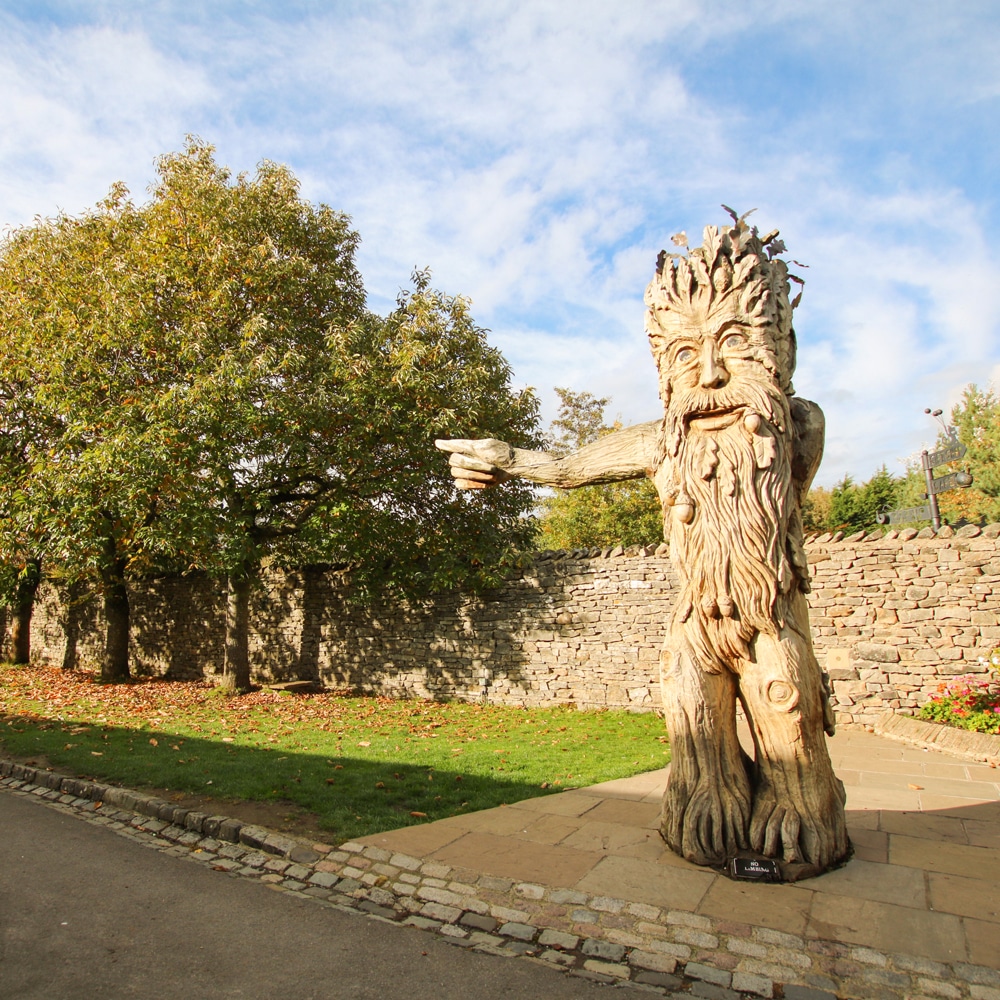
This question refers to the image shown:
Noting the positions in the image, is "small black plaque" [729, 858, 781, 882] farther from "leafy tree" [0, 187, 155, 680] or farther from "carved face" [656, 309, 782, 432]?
"leafy tree" [0, 187, 155, 680]

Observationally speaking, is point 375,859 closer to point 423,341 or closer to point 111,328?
point 423,341

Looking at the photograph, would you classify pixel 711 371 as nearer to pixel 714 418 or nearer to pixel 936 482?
pixel 714 418

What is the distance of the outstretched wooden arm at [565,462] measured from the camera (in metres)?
4.16

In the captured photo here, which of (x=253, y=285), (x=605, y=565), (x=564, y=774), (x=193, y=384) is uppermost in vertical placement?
(x=253, y=285)

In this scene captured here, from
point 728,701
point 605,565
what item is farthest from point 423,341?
point 728,701

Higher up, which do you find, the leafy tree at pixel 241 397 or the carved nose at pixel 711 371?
A: the leafy tree at pixel 241 397

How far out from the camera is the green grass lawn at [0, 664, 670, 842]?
577 centimetres

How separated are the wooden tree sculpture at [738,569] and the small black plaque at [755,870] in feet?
0.21

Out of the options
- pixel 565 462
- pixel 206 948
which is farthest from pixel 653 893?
pixel 565 462

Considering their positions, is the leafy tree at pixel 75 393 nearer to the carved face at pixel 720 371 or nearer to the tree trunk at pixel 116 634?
the tree trunk at pixel 116 634

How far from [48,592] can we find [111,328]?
13511 mm

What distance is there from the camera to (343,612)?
1441cm

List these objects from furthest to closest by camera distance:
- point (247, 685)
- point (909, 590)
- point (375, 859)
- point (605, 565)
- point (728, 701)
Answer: point (247, 685) → point (605, 565) → point (909, 590) → point (375, 859) → point (728, 701)

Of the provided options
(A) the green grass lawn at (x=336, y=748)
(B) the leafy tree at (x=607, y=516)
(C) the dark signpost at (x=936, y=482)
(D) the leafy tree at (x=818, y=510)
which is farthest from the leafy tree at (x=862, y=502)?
(A) the green grass lawn at (x=336, y=748)
